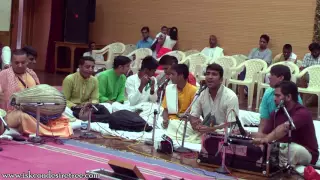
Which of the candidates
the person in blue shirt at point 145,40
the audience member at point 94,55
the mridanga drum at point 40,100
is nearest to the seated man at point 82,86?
the mridanga drum at point 40,100

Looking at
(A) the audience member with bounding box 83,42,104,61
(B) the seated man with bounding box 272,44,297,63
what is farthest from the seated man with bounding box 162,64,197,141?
(A) the audience member with bounding box 83,42,104,61

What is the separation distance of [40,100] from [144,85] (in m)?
1.76

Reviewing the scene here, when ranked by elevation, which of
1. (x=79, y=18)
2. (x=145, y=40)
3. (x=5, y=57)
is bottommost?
(x=5, y=57)

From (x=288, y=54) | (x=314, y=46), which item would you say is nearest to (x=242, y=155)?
(x=314, y=46)

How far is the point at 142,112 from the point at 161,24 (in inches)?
238

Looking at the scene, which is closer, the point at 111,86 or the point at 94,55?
the point at 111,86

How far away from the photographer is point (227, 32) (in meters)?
11.9

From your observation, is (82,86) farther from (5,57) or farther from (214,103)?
(214,103)

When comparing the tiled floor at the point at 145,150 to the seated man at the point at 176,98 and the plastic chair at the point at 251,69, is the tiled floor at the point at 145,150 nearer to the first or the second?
the seated man at the point at 176,98

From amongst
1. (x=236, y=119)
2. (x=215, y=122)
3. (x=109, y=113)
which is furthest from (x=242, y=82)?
(x=236, y=119)

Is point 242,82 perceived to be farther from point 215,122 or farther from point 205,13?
point 215,122

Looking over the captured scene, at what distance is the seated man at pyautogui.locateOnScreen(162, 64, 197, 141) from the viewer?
6.45 metres

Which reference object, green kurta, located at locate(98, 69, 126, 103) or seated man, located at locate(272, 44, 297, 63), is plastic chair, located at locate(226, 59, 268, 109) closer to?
seated man, located at locate(272, 44, 297, 63)

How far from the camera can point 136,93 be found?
24.4 feet
